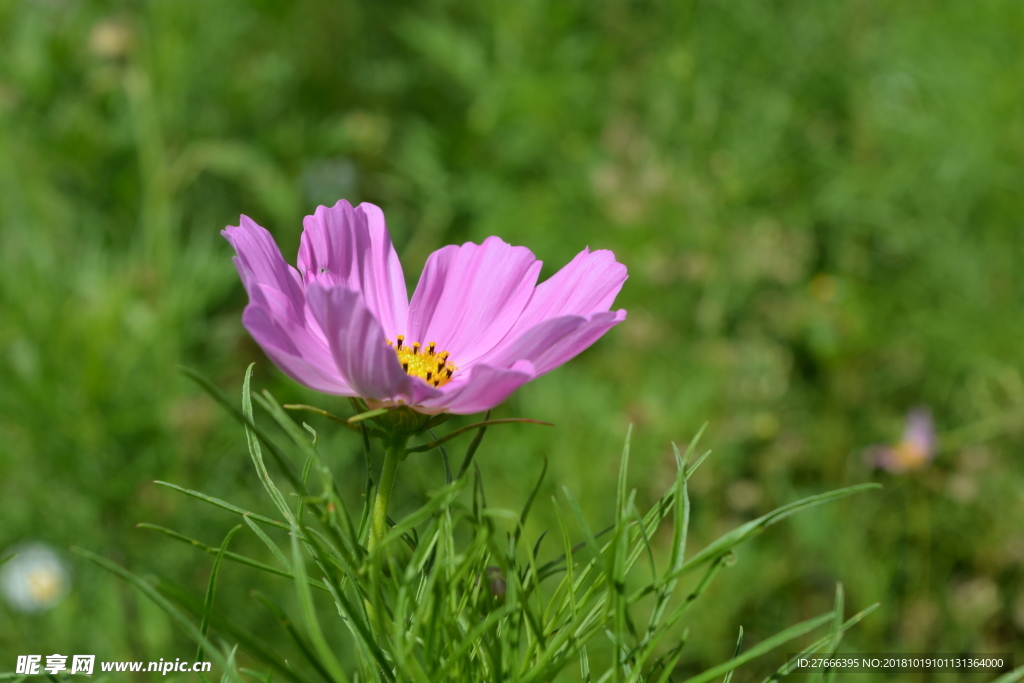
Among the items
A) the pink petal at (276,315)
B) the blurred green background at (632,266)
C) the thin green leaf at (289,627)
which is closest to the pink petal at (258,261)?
the pink petal at (276,315)

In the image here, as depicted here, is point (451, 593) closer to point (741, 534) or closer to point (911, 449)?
point (741, 534)

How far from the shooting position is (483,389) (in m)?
0.31

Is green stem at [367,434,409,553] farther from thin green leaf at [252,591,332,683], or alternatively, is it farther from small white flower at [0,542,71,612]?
small white flower at [0,542,71,612]

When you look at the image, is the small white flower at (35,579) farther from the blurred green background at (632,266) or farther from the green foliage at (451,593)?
the green foliage at (451,593)

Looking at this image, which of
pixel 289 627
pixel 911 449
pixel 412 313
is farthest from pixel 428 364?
pixel 911 449

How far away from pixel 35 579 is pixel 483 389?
1.26 meters

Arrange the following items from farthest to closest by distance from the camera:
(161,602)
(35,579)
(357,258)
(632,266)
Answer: (632,266)
(35,579)
(357,258)
(161,602)

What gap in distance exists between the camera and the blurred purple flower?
4.21 ft

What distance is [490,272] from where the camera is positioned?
1.35 ft

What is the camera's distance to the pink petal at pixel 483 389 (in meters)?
0.30

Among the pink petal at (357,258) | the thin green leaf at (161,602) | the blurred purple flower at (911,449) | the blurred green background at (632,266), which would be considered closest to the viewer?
the thin green leaf at (161,602)

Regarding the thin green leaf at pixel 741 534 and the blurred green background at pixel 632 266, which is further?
the blurred green background at pixel 632 266

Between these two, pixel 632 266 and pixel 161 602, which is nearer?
pixel 161 602

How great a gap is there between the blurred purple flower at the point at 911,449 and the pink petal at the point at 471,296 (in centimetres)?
105
